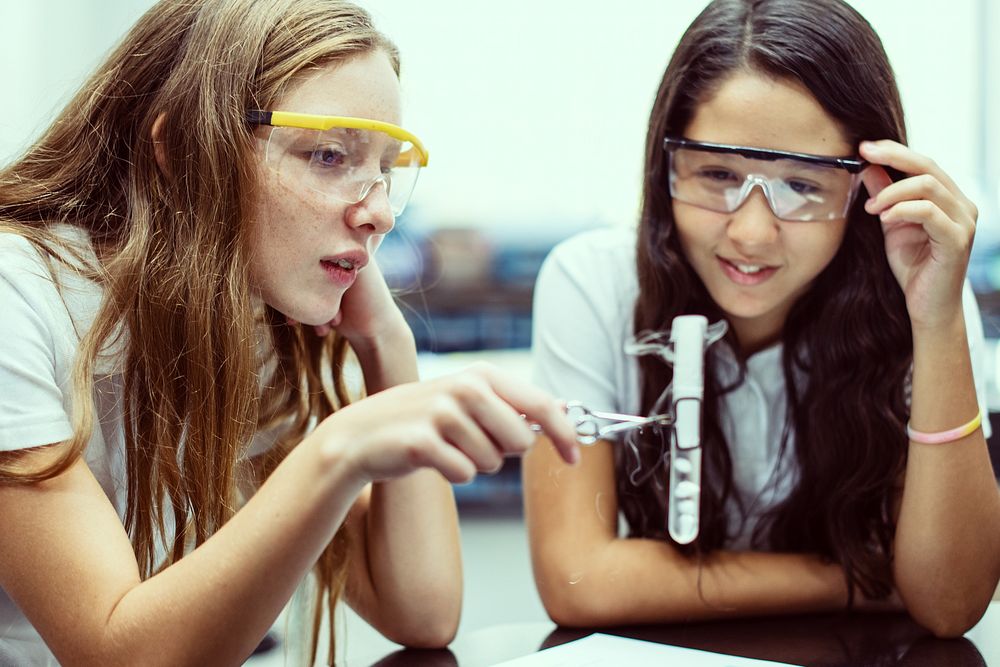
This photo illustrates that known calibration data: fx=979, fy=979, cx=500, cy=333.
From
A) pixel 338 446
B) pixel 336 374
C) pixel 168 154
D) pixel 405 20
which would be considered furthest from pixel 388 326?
pixel 405 20

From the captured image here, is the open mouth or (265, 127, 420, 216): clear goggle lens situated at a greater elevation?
(265, 127, 420, 216): clear goggle lens

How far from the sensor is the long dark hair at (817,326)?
1.31m

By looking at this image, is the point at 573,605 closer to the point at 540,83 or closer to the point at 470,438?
the point at 470,438

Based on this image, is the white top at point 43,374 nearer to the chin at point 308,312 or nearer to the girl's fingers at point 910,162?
the chin at point 308,312

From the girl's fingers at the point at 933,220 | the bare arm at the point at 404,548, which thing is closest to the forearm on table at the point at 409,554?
the bare arm at the point at 404,548

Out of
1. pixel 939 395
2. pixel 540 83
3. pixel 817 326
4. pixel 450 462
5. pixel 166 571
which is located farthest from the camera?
pixel 540 83

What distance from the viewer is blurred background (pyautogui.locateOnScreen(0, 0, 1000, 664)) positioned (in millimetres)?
2291

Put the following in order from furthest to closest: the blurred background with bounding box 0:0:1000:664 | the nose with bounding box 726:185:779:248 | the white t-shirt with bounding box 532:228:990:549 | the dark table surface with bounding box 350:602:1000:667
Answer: the blurred background with bounding box 0:0:1000:664, the white t-shirt with bounding box 532:228:990:549, the nose with bounding box 726:185:779:248, the dark table surface with bounding box 350:602:1000:667

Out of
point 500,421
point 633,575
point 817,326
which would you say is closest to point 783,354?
point 817,326

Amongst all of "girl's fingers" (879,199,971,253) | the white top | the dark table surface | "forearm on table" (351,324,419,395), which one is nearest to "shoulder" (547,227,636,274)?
"forearm on table" (351,324,419,395)

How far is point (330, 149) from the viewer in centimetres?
114

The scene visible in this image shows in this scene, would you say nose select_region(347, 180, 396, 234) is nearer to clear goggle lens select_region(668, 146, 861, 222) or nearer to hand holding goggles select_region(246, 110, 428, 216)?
hand holding goggles select_region(246, 110, 428, 216)

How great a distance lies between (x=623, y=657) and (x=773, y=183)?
64 cm

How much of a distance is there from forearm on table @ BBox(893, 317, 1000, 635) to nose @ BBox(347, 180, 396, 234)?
716 millimetres
